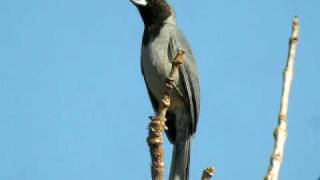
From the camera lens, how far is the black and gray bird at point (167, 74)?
7078 millimetres

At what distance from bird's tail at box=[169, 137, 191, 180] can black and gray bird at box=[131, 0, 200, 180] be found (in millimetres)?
13

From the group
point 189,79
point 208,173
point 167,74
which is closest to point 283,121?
point 208,173

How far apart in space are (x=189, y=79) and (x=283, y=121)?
17.1 feet

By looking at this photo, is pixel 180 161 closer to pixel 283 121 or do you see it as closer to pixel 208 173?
pixel 208 173

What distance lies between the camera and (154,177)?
3477mm

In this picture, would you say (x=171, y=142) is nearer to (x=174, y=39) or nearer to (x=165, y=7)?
(x=174, y=39)

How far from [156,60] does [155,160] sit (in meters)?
3.47

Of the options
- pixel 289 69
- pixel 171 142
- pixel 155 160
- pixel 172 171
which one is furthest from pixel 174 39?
pixel 289 69

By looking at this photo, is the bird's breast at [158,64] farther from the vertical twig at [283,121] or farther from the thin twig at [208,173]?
the vertical twig at [283,121]

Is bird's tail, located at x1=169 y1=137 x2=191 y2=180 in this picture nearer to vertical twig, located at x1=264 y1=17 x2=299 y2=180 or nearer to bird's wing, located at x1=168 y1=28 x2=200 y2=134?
bird's wing, located at x1=168 y1=28 x2=200 y2=134

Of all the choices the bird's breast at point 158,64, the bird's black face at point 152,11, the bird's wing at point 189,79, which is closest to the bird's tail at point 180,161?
the bird's wing at point 189,79

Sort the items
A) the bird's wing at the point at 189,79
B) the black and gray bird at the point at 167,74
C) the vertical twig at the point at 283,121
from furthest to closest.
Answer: the bird's wing at the point at 189,79 < the black and gray bird at the point at 167,74 < the vertical twig at the point at 283,121

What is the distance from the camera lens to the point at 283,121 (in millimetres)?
2096

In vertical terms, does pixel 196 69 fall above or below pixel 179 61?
above
